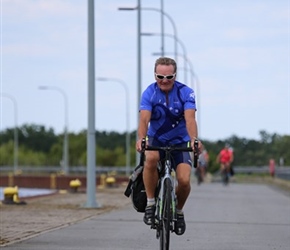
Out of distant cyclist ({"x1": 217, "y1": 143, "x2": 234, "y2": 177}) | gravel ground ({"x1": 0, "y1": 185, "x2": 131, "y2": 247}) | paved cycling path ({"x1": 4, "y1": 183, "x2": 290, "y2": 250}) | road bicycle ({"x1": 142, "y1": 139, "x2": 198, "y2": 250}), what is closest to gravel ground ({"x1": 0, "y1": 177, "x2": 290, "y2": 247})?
gravel ground ({"x1": 0, "y1": 185, "x2": 131, "y2": 247})

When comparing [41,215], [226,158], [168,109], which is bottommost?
[41,215]

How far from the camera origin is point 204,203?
90.1 feet

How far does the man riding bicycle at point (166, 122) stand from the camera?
12023mm

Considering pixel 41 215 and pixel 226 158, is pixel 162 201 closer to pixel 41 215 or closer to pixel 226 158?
pixel 41 215

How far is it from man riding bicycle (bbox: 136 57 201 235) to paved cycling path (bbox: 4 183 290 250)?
2.35m

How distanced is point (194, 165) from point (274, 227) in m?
6.81

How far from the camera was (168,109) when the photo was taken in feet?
39.8

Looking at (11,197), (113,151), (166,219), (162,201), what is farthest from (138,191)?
(113,151)

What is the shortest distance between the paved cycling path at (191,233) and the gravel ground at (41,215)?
312 millimetres

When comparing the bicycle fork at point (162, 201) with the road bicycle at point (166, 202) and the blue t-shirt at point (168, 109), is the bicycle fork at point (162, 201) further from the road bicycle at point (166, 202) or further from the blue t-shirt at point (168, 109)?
the blue t-shirt at point (168, 109)

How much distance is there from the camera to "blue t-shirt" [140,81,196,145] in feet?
39.7

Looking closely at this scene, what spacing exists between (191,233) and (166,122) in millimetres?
5165

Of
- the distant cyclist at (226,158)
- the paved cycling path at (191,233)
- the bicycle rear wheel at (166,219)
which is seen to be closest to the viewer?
the bicycle rear wheel at (166,219)

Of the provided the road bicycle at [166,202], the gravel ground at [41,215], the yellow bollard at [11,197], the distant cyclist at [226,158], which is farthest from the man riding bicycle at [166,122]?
the distant cyclist at [226,158]
